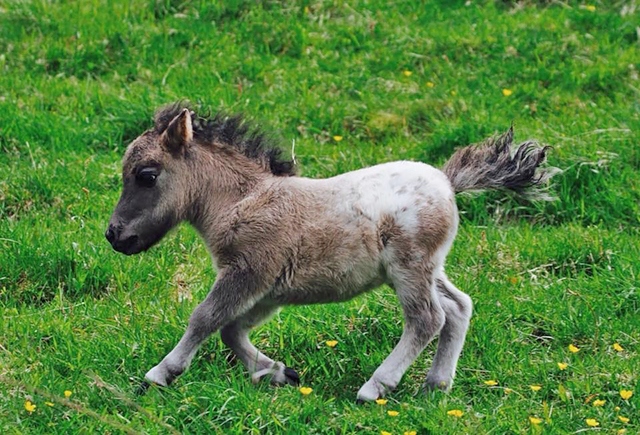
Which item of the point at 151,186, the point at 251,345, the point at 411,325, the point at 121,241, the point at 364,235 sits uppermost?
the point at 151,186

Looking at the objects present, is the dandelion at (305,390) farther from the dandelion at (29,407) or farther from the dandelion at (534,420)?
the dandelion at (29,407)

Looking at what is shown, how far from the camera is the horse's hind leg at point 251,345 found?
595 centimetres

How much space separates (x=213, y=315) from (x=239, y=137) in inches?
41.9

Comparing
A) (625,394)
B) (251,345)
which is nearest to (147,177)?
(251,345)

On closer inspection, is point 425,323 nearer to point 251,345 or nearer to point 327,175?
point 251,345

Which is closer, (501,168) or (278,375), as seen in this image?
(278,375)

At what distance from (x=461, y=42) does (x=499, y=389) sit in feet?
16.2

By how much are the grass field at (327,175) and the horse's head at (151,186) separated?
55cm

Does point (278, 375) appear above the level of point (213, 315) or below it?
below

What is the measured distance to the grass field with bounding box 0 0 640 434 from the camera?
5641 mm

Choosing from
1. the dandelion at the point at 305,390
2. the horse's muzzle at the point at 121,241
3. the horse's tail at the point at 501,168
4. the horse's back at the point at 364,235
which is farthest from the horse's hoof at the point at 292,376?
the horse's tail at the point at 501,168

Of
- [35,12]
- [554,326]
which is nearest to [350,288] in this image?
[554,326]

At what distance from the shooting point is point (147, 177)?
19.5 feet

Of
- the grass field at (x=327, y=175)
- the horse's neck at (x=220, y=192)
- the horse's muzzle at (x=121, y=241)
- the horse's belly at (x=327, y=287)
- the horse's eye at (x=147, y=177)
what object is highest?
the horse's eye at (x=147, y=177)
